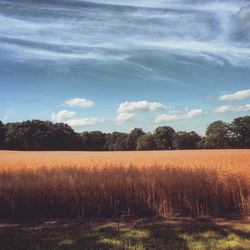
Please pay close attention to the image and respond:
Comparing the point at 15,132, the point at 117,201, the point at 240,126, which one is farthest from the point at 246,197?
the point at 240,126

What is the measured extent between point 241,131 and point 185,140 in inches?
589

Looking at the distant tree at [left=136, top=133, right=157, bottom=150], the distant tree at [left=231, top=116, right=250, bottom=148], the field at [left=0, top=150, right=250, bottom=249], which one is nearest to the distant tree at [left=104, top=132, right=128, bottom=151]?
the distant tree at [left=136, top=133, right=157, bottom=150]

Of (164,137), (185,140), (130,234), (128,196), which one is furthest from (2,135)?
(130,234)

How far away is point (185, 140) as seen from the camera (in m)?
104

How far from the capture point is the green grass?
8242 mm

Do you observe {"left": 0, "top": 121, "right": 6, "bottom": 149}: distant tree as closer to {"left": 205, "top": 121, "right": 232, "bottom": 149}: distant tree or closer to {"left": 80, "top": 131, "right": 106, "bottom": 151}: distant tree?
{"left": 80, "top": 131, "right": 106, "bottom": 151}: distant tree

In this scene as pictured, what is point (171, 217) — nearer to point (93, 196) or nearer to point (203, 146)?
point (93, 196)

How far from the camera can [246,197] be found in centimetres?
1291

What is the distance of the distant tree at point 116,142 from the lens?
114 metres

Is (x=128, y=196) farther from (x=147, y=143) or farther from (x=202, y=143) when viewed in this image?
(x=147, y=143)

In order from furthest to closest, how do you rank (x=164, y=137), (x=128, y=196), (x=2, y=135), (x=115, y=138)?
(x=115, y=138) → (x=164, y=137) → (x=2, y=135) → (x=128, y=196)

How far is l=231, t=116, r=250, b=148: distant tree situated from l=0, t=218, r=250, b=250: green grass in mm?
84938

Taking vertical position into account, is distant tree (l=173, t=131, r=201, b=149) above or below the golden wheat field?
above

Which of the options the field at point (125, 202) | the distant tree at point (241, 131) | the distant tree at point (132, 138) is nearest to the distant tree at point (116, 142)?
the distant tree at point (132, 138)
